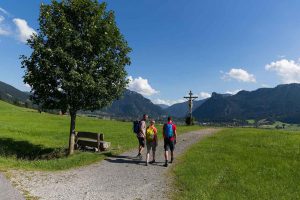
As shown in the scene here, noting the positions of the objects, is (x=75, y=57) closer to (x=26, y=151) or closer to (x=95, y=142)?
(x=95, y=142)

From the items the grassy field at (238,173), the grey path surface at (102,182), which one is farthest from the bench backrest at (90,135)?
the grassy field at (238,173)

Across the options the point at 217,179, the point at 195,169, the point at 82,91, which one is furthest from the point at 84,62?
the point at 217,179

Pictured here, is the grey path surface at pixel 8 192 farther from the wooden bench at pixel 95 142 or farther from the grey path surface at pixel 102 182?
the wooden bench at pixel 95 142

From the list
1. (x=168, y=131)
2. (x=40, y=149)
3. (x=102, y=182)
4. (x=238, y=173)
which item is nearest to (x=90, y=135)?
(x=40, y=149)

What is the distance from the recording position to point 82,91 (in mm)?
24797

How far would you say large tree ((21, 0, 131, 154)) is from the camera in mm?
24141

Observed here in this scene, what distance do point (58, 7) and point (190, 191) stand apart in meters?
17.2

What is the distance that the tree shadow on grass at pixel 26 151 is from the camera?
26841 mm

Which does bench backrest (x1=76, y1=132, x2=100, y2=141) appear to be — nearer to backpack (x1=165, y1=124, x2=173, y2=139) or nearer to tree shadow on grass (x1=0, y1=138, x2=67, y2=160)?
tree shadow on grass (x1=0, y1=138, x2=67, y2=160)

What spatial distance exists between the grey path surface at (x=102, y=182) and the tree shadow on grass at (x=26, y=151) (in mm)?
7426

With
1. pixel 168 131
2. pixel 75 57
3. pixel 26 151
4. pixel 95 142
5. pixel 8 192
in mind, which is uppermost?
pixel 75 57

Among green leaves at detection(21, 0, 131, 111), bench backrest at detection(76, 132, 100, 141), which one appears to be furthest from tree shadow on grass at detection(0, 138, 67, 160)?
green leaves at detection(21, 0, 131, 111)

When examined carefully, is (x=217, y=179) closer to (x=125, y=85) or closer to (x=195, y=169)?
(x=195, y=169)

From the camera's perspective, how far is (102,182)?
16.4 meters
